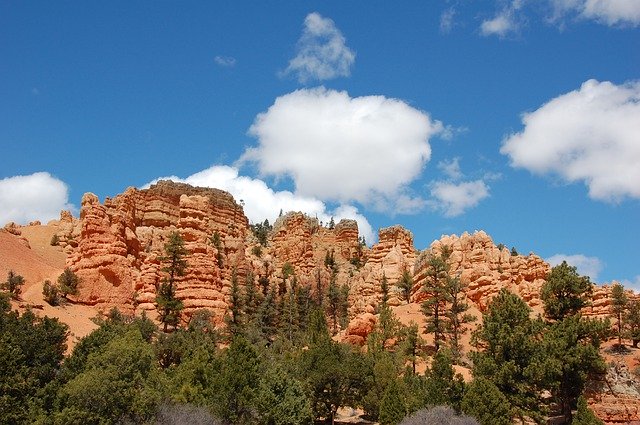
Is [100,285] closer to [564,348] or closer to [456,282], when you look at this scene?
[456,282]

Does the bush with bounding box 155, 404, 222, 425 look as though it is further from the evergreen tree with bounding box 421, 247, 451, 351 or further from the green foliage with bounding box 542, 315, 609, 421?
the evergreen tree with bounding box 421, 247, 451, 351

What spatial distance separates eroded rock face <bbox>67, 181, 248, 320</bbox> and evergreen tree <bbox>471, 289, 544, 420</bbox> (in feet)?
98.7

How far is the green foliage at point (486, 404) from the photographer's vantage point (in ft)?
93.7

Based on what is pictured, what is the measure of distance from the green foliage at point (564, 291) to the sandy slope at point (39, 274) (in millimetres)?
31213

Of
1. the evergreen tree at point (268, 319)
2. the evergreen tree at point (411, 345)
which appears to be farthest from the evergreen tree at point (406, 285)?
the evergreen tree at point (411, 345)

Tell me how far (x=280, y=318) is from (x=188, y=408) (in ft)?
119

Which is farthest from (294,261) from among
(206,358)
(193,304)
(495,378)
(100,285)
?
(495,378)

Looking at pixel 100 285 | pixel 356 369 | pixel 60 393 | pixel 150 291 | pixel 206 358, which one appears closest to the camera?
pixel 60 393

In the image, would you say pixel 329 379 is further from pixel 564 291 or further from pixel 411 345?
pixel 564 291

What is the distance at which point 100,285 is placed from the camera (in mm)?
51250

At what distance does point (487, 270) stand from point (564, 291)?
2048 centimetres

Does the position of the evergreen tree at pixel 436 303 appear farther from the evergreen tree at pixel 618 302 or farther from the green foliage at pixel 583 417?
the green foliage at pixel 583 417

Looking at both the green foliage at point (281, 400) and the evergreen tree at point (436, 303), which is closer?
the green foliage at point (281, 400)

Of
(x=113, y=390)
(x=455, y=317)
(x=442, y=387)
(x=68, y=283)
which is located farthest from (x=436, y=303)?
(x=68, y=283)
